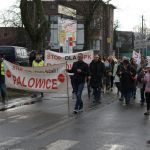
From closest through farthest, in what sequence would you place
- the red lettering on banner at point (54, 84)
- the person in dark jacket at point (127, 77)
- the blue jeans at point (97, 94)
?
1. the red lettering on banner at point (54, 84)
2. the blue jeans at point (97, 94)
3. the person in dark jacket at point (127, 77)

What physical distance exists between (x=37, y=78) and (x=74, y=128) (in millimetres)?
5543

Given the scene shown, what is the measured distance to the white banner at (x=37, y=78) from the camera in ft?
56.6

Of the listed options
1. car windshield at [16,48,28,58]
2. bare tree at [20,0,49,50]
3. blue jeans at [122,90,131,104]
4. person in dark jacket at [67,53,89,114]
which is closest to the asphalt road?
Result: person in dark jacket at [67,53,89,114]

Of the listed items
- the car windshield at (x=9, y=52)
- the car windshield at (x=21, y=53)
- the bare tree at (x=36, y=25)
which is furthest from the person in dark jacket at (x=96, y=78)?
the car windshield at (x=21, y=53)

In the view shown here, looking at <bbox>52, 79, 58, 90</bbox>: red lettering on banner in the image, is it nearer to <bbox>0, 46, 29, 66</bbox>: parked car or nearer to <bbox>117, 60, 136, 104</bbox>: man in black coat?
<bbox>117, 60, 136, 104</bbox>: man in black coat

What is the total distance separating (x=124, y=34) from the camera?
11650cm

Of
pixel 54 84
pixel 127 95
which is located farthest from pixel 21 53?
pixel 54 84

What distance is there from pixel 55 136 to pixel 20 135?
0.77 m

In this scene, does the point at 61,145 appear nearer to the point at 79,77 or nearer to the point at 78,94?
the point at 78,94

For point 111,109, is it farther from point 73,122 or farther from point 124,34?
point 124,34

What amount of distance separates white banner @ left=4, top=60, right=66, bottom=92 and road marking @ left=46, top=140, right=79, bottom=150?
258 inches

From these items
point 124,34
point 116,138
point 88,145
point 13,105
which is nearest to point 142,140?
point 116,138

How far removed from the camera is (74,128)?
12742mm

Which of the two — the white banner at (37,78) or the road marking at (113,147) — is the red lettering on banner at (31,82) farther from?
the road marking at (113,147)
